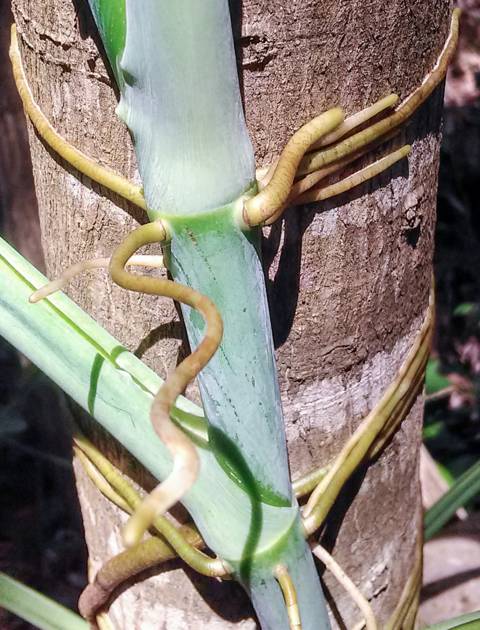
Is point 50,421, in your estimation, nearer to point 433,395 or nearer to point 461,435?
point 433,395

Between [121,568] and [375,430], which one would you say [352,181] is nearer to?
[375,430]

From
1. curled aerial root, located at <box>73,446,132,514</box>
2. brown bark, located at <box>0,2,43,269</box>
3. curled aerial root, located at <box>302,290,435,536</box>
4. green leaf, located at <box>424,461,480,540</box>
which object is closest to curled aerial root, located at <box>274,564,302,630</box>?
curled aerial root, located at <box>302,290,435,536</box>

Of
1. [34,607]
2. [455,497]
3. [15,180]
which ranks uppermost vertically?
[15,180]

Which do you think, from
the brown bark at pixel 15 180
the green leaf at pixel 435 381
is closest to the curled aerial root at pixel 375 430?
the brown bark at pixel 15 180

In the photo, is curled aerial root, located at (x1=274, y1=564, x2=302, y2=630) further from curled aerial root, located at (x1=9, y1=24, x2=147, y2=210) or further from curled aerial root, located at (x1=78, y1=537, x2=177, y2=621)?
curled aerial root, located at (x1=9, y1=24, x2=147, y2=210)

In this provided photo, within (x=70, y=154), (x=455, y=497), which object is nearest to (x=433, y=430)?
(x=455, y=497)

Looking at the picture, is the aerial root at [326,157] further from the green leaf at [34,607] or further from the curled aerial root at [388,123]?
the green leaf at [34,607]
